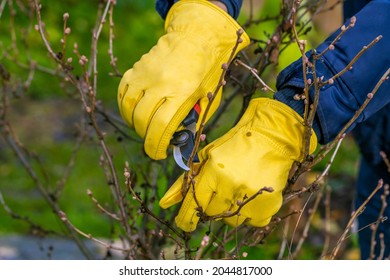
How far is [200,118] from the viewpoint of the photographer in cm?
204

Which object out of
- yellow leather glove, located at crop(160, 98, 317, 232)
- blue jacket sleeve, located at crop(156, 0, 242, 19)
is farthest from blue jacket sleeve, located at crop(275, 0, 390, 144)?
blue jacket sleeve, located at crop(156, 0, 242, 19)

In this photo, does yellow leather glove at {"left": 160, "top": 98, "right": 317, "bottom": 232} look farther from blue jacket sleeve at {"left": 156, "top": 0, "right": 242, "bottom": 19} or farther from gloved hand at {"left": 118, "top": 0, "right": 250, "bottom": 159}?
blue jacket sleeve at {"left": 156, "top": 0, "right": 242, "bottom": 19}

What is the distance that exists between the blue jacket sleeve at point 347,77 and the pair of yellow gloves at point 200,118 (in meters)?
0.07

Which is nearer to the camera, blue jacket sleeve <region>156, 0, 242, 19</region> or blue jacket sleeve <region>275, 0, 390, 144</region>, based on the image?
blue jacket sleeve <region>275, 0, 390, 144</region>

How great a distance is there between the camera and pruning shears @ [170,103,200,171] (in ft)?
6.54

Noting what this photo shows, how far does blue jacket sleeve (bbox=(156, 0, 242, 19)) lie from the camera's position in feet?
7.24

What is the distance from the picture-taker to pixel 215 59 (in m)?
2.07

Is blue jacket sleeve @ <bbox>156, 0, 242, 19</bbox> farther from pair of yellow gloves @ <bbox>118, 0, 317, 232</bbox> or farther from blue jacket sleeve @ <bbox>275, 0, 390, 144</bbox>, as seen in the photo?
blue jacket sleeve @ <bbox>275, 0, 390, 144</bbox>

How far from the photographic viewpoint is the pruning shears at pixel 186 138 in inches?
78.4

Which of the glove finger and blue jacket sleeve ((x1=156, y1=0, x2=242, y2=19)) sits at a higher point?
blue jacket sleeve ((x1=156, y1=0, x2=242, y2=19))

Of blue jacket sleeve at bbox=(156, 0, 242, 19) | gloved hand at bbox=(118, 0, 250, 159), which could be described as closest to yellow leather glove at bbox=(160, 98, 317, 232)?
gloved hand at bbox=(118, 0, 250, 159)

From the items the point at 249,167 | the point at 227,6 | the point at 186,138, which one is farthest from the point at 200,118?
the point at 227,6

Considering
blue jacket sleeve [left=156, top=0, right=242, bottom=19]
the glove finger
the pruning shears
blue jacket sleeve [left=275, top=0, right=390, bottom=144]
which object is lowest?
the glove finger

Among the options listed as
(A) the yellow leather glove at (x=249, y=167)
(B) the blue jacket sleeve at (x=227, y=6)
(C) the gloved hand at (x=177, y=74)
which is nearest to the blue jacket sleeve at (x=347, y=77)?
(A) the yellow leather glove at (x=249, y=167)
